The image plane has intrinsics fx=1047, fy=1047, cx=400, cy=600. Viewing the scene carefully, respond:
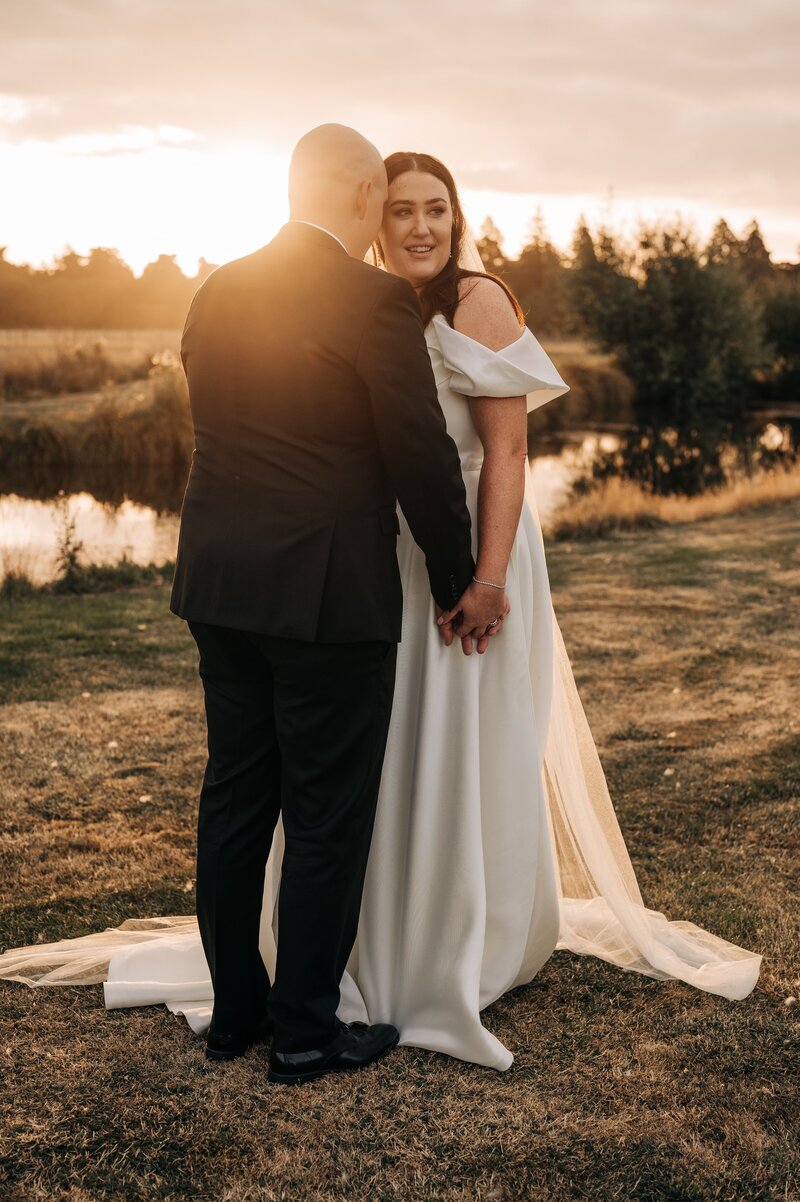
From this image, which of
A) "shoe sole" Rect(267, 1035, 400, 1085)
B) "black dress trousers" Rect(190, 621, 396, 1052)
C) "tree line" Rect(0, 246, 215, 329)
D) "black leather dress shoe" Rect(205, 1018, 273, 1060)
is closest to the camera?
"black dress trousers" Rect(190, 621, 396, 1052)

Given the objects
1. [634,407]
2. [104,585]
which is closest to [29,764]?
[104,585]

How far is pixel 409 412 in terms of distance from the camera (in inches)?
86.4

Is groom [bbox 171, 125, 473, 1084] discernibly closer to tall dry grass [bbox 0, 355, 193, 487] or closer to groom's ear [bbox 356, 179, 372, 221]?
groom's ear [bbox 356, 179, 372, 221]

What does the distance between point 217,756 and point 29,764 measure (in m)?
2.91

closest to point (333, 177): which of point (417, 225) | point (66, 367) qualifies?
point (417, 225)

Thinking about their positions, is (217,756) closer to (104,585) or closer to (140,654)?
(140,654)

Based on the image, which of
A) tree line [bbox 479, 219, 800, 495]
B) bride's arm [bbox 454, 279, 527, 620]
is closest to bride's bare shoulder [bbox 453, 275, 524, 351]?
bride's arm [bbox 454, 279, 527, 620]

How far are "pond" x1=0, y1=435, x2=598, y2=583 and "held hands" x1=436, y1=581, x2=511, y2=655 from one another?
7.91 m

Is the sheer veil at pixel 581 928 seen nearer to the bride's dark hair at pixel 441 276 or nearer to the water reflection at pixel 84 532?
the bride's dark hair at pixel 441 276

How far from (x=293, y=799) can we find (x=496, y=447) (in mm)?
1011

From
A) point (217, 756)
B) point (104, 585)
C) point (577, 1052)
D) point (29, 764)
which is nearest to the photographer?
point (217, 756)

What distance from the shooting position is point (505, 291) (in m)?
2.74

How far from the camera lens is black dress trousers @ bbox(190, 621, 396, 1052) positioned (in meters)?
2.39

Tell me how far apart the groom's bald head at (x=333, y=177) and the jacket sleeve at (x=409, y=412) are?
0.24 metres
